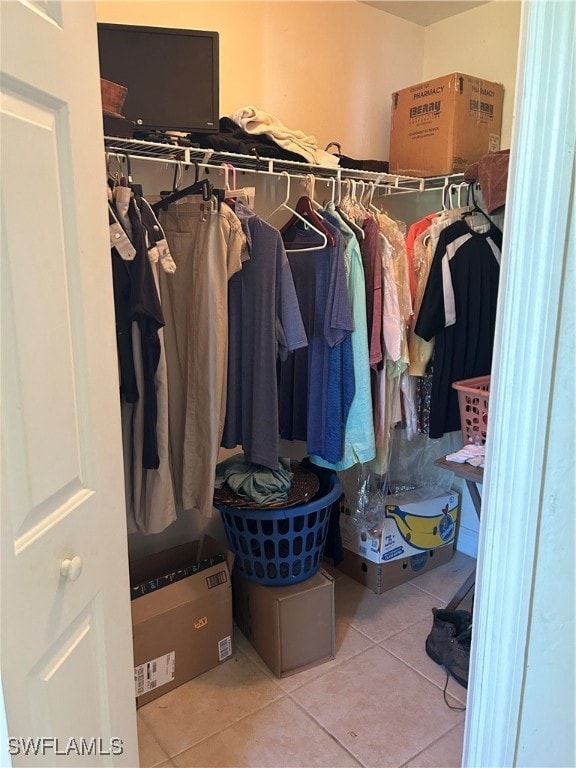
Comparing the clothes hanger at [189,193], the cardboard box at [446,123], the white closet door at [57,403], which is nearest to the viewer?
→ the white closet door at [57,403]

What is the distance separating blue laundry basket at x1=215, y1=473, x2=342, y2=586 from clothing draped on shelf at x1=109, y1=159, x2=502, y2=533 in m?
0.17

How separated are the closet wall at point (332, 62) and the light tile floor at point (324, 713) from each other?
0.62 m

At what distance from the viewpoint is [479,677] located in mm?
1086

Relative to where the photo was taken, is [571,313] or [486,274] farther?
[486,274]

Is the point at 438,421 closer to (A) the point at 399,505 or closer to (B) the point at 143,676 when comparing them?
(A) the point at 399,505

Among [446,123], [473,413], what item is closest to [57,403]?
[473,413]

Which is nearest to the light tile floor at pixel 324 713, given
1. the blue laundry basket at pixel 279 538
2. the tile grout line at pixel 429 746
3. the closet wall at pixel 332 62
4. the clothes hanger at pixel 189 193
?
the tile grout line at pixel 429 746

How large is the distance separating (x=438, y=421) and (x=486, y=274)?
2.11 feet

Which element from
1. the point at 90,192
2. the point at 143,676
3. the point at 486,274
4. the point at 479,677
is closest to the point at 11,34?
the point at 90,192

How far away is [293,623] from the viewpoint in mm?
2090

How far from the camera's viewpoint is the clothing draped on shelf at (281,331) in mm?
1736

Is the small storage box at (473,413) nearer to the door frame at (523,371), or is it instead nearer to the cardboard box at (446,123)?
the cardboard box at (446,123)

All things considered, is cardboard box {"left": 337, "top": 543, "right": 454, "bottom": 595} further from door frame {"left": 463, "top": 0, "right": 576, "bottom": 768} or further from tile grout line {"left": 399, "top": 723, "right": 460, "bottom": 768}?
door frame {"left": 463, "top": 0, "right": 576, "bottom": 768}

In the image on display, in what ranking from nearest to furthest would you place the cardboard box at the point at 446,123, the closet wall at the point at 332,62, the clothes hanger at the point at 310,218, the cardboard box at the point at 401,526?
the clothes hanger at the point at 310,218 < the closet wall at the point at 332,62 < the cardboard box at the point at 446,123 < the cardboard box at the point at 401,526
